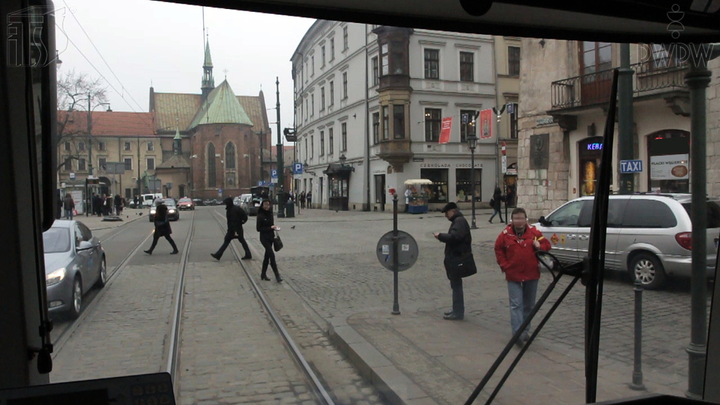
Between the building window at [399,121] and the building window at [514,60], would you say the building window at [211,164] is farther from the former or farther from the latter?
the building window at [514,60]

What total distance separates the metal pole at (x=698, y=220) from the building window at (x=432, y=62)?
175 cm

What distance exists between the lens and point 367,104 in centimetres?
617

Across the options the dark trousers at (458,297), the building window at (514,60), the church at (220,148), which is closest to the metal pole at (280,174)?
the church at (220,148)

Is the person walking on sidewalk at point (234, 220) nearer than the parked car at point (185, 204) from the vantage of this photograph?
Yes

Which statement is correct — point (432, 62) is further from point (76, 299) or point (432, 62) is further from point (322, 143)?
point (76, 299)

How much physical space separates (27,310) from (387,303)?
628cm

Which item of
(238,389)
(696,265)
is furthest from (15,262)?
(696,265)

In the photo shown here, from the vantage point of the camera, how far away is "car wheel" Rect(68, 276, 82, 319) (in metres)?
6.51

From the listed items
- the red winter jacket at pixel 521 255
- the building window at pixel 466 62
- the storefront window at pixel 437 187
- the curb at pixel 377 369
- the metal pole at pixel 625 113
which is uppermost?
the building window at pixel 466 62

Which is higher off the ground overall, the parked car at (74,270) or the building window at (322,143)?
the building window at (322,143)

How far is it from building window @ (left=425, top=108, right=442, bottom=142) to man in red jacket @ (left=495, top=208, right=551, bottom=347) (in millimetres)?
1252

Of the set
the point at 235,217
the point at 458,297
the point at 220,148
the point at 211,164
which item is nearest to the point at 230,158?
the point at 211,164

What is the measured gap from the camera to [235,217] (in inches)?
461

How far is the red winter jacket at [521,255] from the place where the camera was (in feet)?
18.4
